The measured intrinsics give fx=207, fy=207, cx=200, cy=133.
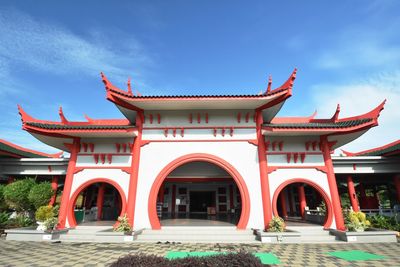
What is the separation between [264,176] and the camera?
34.2ft

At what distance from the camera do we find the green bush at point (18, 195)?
1186 cm

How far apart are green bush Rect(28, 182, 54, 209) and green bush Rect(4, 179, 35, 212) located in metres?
0.41

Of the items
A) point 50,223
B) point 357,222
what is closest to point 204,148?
point 357,222

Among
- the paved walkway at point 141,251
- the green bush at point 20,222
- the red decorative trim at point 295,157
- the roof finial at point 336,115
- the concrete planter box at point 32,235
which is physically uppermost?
the roof finial at point 336,115

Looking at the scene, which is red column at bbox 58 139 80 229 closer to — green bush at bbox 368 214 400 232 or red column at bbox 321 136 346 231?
red column at bbox 321 136 346 231

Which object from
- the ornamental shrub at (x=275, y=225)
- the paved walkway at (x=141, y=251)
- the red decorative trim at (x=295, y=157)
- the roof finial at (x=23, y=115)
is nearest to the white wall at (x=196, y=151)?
the ornamental shrub at (x=275, y=225)

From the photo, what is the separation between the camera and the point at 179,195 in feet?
62.9

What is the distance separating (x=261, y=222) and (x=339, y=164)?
8.39m

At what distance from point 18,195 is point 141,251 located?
30.6ft

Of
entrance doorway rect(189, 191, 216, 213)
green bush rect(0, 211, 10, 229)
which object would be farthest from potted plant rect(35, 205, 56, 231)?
entrance doorway rect(189, 191, 216, 213)

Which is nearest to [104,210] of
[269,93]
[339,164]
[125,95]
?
[125,95]

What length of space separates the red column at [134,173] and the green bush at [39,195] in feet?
19.3

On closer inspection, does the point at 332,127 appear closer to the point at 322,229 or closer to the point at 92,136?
the point at 322,229

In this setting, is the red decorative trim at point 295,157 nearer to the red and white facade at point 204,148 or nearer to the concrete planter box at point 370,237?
the red and white facade at point 204,148
